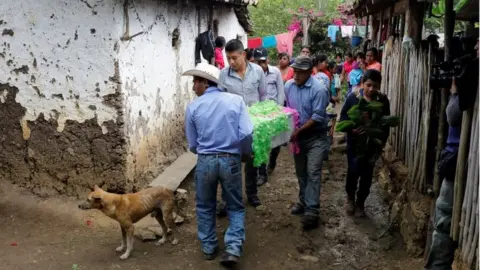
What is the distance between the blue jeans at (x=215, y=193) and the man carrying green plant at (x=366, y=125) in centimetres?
150

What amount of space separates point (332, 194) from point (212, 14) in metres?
5.63

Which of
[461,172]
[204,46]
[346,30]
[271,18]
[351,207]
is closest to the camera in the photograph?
[461,172]

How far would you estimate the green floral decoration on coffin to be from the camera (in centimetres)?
512

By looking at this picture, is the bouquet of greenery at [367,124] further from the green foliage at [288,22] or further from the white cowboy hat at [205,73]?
the green foliage at [288,22]

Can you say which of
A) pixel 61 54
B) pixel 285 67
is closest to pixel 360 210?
pixel 285 67

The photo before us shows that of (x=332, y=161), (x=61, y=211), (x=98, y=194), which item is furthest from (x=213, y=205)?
(x=332, y=161)

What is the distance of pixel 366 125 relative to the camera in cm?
551

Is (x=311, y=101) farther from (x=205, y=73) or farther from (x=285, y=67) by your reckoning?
(x=285, y=67)


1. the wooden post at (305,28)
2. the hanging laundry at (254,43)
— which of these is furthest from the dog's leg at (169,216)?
the wooden post at (305,28)

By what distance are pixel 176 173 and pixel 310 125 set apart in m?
2.41

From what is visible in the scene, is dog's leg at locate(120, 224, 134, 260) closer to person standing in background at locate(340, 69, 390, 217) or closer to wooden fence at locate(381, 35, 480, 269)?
person standing in background at locate(340, 69, 390, 217)

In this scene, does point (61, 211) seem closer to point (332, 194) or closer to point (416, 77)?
point (332, 194)

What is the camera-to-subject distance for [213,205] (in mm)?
4863

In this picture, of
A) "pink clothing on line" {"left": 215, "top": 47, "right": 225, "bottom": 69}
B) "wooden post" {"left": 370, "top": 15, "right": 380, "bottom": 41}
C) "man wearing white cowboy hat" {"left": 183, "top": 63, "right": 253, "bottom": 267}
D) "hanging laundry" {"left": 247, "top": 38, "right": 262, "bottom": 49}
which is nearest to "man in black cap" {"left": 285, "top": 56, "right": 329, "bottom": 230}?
"man wearing white cowboy hat" {"left": 183, "top": 63, "right": 253, "bottom": 267}
